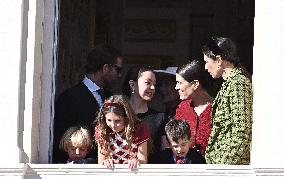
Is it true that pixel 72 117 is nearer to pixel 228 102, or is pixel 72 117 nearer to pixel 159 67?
pixel 228 102

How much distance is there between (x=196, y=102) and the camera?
7.30 m

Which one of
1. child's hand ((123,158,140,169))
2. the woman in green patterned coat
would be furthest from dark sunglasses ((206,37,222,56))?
child's hand ((123,158,140,169))

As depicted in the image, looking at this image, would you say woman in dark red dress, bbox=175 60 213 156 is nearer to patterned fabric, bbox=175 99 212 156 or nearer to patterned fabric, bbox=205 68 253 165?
patterned fabric, bbox=175 99 212 156

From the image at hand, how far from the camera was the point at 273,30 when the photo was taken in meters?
6.98

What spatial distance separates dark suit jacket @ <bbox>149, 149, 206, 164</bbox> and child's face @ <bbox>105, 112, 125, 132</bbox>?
1.17 feet

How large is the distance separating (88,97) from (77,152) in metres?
0.42

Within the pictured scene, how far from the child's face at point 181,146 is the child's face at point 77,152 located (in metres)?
0.58

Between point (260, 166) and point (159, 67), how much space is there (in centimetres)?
403

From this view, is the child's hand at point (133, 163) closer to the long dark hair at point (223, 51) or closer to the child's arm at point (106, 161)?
the child's arm at point (106, 161)

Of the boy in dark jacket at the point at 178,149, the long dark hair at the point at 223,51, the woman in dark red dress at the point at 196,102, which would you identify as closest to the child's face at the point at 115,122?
the boy in dark jacket at the point at 178,149

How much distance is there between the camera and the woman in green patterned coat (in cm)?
699

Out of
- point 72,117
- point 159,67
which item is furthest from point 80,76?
point 72,117

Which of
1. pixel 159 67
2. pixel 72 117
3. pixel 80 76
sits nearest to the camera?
pixel 72 117

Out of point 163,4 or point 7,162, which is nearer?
point 7,162
